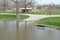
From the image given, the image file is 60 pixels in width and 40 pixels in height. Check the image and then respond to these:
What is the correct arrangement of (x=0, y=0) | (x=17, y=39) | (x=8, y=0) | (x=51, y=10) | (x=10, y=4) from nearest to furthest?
(x=17, y=39) → (x=51, y=10) → (x=0, y=0) → (x=8, y=0) → (x=10, y=4)

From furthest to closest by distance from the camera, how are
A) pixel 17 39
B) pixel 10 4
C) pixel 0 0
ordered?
pixel 10 4, pixel 0 0, pixel 17 39

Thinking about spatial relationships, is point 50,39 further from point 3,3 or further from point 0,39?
point 3,3

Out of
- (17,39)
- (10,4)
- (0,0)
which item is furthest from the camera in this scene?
(10,4)

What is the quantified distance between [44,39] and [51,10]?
103ft

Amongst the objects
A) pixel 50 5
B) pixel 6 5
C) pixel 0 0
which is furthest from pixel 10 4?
pixel 50 5

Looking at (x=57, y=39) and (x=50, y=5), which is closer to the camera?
(x=57, y=39)

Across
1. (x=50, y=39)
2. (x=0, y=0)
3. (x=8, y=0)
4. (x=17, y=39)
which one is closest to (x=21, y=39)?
(x=17, y=39)

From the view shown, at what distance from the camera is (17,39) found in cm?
1045

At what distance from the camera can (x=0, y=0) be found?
4847 cm

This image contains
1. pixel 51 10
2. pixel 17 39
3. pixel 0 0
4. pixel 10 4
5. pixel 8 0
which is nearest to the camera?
pixel 17 39

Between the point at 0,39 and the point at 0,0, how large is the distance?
128 ft

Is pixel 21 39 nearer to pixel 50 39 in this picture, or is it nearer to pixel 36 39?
pixel 36 39

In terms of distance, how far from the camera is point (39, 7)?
53.4 m

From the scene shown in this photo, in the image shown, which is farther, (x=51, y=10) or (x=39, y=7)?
(x=39, y=7)
